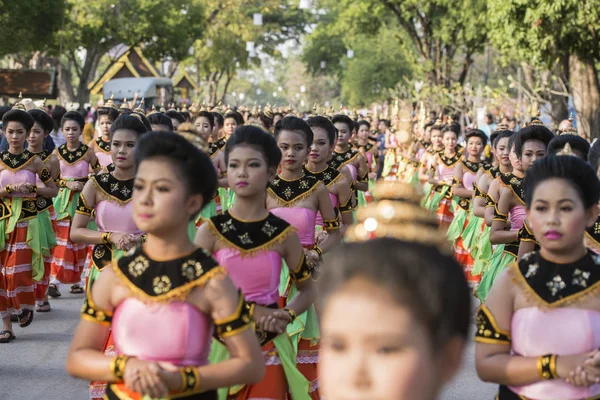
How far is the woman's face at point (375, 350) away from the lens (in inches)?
82.9

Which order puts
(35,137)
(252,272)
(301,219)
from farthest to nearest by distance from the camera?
1. (35,137)
2. (301,219)
3. (252,272)

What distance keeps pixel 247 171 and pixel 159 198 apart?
5.41ft

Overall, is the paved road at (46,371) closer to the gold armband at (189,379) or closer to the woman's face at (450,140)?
the gold armband at (189,379)

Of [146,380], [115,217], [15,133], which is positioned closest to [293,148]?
[115,217]

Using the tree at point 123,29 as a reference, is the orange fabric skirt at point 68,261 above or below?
below

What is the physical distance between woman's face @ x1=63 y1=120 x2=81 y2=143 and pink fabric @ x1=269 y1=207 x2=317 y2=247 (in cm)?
532

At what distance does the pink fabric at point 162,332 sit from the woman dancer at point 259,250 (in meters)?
1.39

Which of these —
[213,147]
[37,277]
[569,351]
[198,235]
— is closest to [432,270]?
[569,351]

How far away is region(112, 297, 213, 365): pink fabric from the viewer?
3.79 meters

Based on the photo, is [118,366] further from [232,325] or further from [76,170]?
[76,170]

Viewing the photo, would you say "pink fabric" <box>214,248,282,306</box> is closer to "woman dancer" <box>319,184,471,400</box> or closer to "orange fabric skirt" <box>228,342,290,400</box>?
"orange fabric skirt" <box>228,342,290,400</box>

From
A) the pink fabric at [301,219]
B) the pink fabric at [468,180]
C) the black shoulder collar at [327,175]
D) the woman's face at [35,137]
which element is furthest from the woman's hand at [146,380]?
the pink fabric at [468,180]

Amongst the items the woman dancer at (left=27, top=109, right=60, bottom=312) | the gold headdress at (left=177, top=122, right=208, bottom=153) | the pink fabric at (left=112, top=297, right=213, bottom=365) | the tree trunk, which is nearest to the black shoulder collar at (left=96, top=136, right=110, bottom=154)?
the woman dancer at (left=27, top=109, right=60, bottom=312)

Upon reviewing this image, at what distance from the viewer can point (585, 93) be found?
2259 centimetres
